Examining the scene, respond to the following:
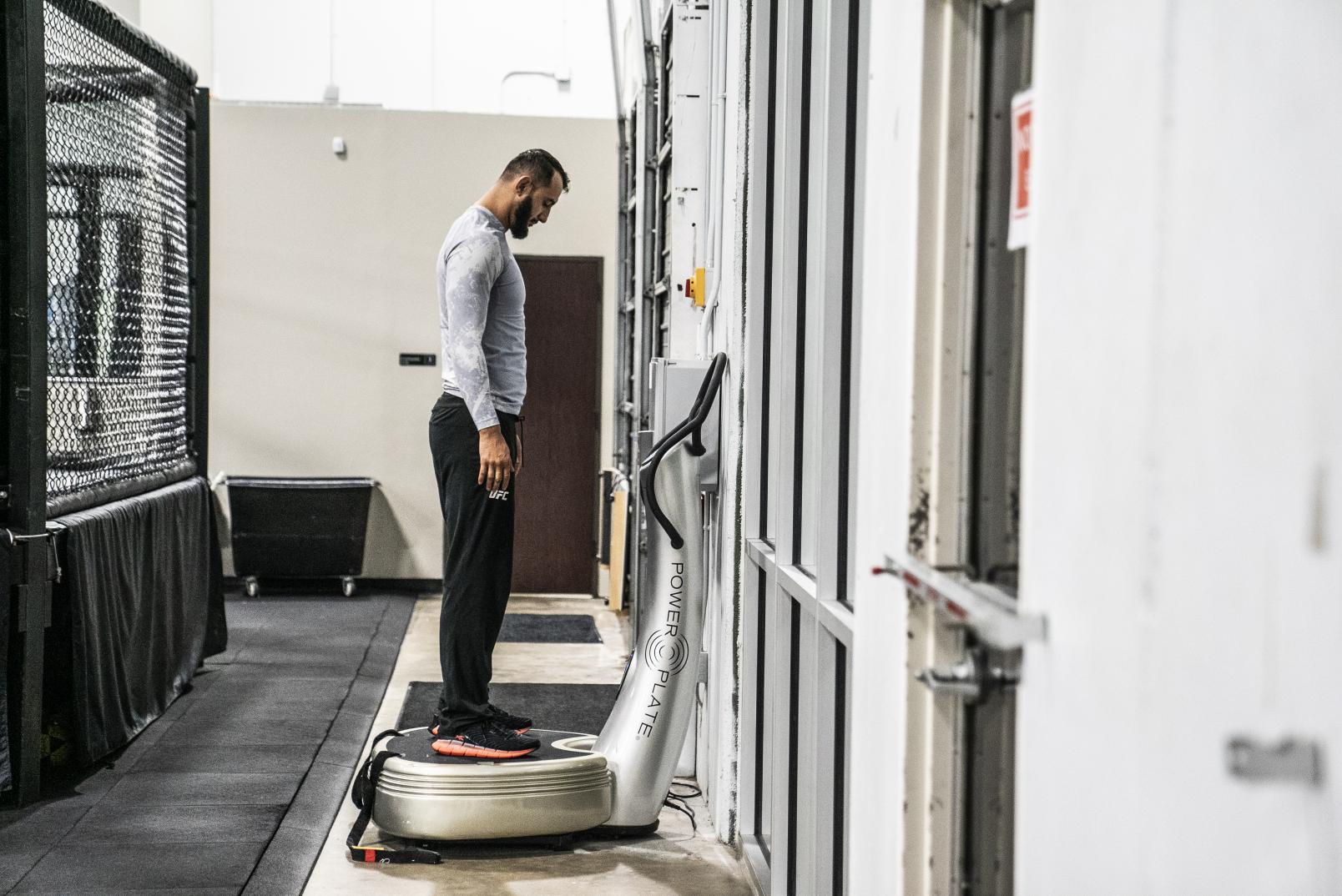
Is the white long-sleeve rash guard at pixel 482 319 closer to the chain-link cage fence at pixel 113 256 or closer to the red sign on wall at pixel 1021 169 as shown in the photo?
the chain-link cage fence at pixel 113 256

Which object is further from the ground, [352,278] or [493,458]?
[352,278]

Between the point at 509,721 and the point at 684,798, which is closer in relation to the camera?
the point at 509,721

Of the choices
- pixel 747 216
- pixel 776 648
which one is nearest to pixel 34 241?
pixel 747 216

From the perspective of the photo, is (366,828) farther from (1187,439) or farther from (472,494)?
(1187,439)

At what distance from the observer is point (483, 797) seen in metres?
3.05

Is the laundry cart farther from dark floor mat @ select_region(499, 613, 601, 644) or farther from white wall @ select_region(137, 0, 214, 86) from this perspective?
white wall @ select_region(137, 0, 214, 86)

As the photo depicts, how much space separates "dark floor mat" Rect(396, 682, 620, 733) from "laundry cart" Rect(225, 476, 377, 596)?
212 centimetres

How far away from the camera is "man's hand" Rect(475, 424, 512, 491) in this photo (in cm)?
317

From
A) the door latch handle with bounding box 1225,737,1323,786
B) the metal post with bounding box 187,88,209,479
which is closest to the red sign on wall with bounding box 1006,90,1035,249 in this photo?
the door latch handle with bounding box 1225,737,1323,786

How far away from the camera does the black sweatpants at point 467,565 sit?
3227mm

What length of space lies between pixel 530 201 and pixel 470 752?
56.5 inches

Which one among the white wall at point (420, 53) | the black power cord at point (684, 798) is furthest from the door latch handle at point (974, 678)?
the white wall at point (420, 53)

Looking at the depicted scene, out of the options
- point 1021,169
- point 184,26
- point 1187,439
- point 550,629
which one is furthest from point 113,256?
point 184,26

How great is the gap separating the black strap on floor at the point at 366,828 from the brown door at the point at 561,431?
413cm
